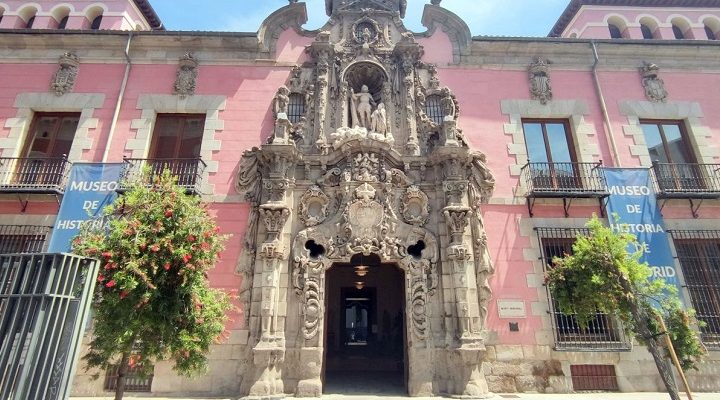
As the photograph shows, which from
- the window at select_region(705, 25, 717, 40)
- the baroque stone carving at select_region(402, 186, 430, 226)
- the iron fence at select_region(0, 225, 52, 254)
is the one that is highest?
the window at select_region(705, 25, 717, 40)

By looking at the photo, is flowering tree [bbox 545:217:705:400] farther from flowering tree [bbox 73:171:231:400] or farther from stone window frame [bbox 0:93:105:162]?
stone window frame [bbox 0:93:105:162]

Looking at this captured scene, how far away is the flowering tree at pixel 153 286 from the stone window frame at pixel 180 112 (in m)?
3.96

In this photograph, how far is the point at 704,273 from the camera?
9945 mm

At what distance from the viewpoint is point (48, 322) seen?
4129mm

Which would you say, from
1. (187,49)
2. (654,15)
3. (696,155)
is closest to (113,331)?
(187,49)

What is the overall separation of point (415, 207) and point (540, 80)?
19.0 ft

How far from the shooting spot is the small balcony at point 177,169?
1027 cm

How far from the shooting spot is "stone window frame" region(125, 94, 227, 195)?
1085 cm

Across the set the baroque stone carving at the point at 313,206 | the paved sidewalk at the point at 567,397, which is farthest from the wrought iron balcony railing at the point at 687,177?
the baroque stone carving at the point at 313,206

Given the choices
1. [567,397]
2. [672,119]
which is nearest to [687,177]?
[672,119]

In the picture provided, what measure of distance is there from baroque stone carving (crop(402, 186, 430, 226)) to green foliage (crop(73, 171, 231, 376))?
15.8 ft

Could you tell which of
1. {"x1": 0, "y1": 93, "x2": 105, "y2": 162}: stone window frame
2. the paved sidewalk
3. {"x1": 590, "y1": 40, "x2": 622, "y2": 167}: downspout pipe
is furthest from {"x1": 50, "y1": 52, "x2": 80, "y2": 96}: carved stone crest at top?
{"x1": 590, "y1": 40, "x2": 622, "y2": 167}: downspout pipe

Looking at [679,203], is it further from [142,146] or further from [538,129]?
[142,146]

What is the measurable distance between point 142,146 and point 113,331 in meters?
6.27
